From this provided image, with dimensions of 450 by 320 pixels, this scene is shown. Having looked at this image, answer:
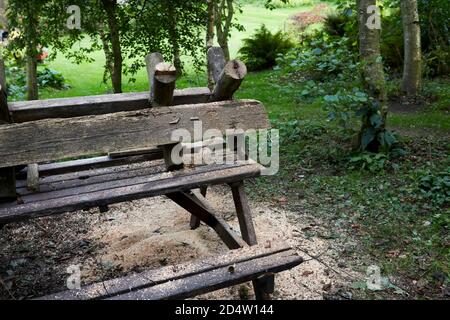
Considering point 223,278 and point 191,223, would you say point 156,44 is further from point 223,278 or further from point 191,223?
point 223,278

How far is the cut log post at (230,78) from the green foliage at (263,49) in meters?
10.7

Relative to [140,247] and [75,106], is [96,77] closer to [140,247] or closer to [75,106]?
[140,247]

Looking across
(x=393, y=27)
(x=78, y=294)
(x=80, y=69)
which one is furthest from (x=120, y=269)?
(x=80, y=69)

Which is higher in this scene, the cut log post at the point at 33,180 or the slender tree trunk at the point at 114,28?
the slender tree trunk at the point at 114,28

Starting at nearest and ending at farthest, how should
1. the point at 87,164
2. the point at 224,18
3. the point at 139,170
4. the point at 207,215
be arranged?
the point at 139,170 < the point at 207,215 < the point at 87,164 < the point at 224,18

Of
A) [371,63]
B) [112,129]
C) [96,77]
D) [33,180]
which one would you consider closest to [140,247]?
[33,180]

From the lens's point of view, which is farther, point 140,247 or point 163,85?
point 140,247

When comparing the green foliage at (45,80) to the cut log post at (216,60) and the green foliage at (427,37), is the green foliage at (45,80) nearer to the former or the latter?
the green foliage at (427,37)

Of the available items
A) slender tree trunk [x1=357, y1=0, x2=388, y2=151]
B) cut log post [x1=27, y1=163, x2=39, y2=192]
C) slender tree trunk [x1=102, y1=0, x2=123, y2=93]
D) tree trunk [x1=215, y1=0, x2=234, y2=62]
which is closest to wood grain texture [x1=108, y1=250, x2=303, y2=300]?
cut log post [x1=27, y1=163, x2=39, y2=192]

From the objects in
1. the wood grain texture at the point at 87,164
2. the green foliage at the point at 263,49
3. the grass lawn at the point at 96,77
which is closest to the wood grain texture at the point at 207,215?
the wood grain texture at the point at 87,164

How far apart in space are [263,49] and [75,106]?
1133 centimetres

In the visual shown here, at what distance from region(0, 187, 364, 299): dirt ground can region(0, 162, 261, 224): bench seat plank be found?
71cm

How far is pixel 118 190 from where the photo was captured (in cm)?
300

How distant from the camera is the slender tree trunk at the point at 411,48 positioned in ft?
26.7
